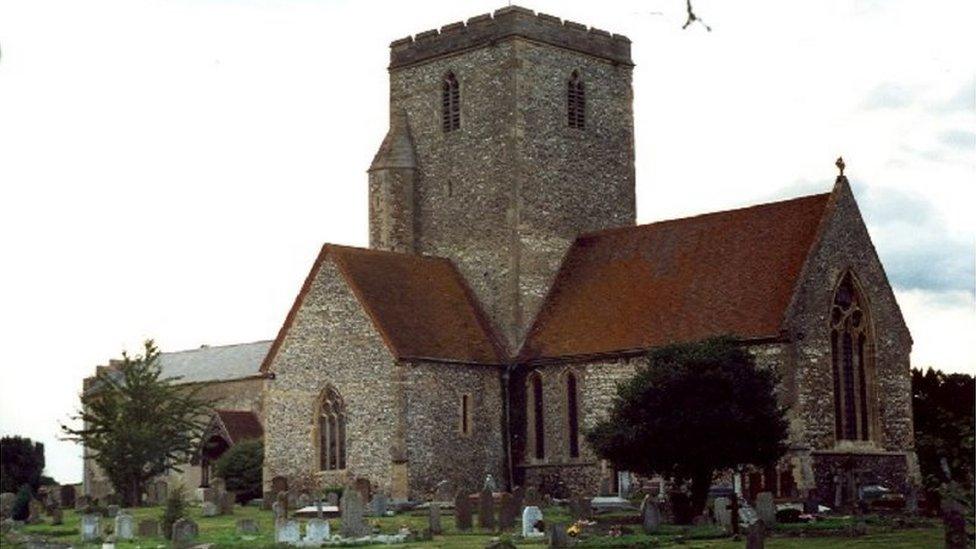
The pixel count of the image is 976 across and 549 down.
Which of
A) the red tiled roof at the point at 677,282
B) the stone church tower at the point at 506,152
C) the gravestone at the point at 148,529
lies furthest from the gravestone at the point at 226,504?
the stone church tower at the point at 506,152

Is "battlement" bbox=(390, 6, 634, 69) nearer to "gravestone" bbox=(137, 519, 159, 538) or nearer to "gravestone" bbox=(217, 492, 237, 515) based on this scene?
"gravestone" bbox=(217, 492, 237, 515)

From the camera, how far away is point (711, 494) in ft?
171

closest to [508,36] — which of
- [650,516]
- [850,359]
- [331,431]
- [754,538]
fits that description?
[331,431]

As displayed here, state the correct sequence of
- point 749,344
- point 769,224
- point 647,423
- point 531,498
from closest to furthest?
point 647,423
point 531,498
point 749,344
point 769,224

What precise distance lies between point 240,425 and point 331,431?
17.3m

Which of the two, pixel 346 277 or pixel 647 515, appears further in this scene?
pixel 346 277

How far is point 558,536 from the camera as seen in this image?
1554 inches

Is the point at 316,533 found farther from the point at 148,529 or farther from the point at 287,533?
the point at 148,529

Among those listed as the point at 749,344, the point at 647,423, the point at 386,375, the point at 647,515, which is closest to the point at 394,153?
the point at 386,375

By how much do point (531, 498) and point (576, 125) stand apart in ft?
57.9

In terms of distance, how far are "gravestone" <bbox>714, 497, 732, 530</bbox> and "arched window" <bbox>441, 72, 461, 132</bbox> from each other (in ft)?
74.9

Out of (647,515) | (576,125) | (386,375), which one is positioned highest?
(576,125)

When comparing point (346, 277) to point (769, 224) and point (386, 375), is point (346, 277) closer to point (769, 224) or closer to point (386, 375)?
point (386, 375)

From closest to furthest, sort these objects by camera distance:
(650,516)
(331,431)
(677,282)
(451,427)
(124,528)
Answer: (650,516) → (124,528) → (451,427) → (677,282) → (331,431)
